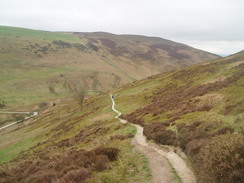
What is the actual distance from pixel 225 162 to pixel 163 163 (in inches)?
227

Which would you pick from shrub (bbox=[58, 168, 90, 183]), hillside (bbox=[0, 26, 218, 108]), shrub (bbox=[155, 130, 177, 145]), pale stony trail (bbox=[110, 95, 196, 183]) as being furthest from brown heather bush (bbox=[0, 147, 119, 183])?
hillside (bbox=[0, 26, 218, 108])

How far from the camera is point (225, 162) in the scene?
888 cm

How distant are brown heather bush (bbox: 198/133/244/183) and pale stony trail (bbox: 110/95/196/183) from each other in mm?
1893

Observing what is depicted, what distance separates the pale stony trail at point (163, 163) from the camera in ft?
37.8

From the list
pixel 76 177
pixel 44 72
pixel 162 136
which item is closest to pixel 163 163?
pixel 162 136

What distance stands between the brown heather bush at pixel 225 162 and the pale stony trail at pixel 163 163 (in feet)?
6.21

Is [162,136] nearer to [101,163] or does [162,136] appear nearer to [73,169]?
[101,163]

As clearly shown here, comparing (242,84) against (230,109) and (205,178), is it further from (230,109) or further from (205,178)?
(205,178)

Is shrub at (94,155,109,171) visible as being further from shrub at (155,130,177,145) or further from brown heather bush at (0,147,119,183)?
shrub at (155,130,177,145)

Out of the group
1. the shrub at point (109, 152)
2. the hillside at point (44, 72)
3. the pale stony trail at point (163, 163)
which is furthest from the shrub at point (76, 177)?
the hillside at point (44, 72)

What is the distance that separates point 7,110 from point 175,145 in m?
102

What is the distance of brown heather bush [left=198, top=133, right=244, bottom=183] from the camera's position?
8.43 m

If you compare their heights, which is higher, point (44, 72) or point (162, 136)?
point (162, 136)

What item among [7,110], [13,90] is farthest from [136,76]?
[7,110]
